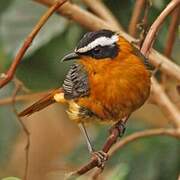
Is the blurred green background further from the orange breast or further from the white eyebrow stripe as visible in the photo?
the white eyebrow stripe

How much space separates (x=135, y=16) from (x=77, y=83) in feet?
1.49

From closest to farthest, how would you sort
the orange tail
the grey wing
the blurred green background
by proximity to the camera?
1. the grey wing
2. the orange tail
3. the blurred green background

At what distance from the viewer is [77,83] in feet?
9.87

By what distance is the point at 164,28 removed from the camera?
3605 millimetres

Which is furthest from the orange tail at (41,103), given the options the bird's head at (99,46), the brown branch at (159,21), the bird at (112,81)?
the brown branch at (159,21)

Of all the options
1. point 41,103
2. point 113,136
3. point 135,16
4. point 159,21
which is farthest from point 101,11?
point 113,136

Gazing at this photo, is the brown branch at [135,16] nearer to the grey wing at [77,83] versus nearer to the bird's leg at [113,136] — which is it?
the grey wing at [77,83]

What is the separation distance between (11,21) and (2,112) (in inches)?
19.4

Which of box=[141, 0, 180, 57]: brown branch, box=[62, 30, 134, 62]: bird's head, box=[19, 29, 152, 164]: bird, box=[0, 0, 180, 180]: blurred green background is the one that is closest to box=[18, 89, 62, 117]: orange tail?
box=[0, 0, 180, 180]: blurred green background

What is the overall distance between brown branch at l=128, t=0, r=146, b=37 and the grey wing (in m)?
0.38

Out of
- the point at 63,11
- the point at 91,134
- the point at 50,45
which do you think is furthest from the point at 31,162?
the point at 63,11

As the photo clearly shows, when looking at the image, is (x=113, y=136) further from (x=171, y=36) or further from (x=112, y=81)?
(x=171, y=36)

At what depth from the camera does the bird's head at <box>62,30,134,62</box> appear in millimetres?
2734

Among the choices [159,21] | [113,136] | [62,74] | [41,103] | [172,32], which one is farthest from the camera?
[62,74]
